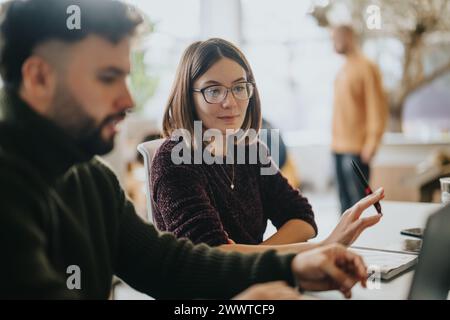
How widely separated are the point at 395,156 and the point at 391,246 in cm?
320

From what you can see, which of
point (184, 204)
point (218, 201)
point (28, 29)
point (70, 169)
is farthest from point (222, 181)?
point (28, 29)

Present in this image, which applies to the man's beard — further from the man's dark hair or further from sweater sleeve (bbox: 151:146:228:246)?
sweater sleeve (bbox: 151:146:228:246)

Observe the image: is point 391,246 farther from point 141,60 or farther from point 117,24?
point 141,60

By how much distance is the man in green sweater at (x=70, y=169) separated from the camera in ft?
2.27

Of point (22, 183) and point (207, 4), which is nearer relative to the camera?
point (22, 183)

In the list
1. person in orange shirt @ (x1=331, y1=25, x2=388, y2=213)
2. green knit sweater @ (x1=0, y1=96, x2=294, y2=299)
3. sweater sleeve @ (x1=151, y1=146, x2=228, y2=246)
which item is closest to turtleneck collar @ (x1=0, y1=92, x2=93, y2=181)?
green knit sweater @ (x1=0, y1=96, x2=294, y2=299)

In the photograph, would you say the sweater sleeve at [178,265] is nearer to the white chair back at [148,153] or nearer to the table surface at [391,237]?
the table surface at [391,237]

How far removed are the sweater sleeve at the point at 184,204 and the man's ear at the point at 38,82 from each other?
1.76 feet

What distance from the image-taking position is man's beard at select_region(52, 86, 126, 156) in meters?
0.79

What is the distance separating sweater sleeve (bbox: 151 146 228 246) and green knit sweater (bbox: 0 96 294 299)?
19 cm

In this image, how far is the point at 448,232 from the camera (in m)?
0.84

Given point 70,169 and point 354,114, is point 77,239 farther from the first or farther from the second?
point 354,114

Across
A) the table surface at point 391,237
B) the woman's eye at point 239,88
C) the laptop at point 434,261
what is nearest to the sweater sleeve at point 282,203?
the table surface at point 391,237
